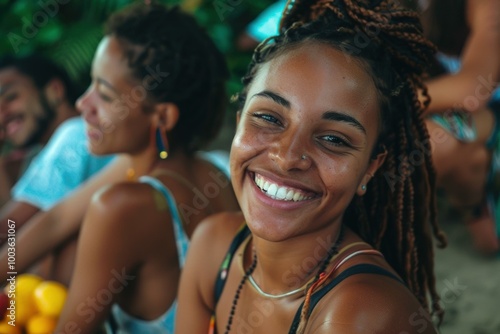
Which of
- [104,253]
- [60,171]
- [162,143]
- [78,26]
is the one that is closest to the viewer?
[104,253]

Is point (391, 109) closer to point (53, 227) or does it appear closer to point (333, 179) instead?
point (333, 179)

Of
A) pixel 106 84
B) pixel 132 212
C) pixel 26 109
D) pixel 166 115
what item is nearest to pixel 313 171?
pixel 132 212

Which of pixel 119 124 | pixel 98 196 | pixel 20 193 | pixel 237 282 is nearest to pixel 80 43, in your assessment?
pixel 20 193

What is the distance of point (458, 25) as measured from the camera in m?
3.28

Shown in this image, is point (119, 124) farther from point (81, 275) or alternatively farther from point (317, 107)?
point (317, 107)

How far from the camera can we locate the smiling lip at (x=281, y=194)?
63.0 inches

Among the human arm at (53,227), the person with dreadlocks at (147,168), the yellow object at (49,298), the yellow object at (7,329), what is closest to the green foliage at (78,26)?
the human arm at (53,227)

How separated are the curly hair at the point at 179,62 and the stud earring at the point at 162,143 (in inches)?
1.5

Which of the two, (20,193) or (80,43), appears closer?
(20,193)

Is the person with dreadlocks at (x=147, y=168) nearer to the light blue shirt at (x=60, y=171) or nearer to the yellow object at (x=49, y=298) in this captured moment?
the yellow object at (x=49, y=298)

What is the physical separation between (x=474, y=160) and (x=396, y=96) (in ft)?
5.16

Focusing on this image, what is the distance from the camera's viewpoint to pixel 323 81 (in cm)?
157

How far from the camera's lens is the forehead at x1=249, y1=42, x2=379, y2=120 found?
5.14 ft

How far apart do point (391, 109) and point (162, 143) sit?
1.14 metres
